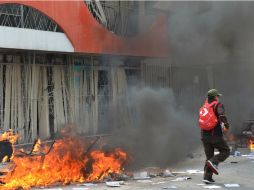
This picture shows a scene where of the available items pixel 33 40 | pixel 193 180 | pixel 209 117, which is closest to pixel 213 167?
pixel 193 180

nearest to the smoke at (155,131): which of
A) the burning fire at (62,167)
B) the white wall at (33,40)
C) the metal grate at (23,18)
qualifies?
the burning fire at (62,167)

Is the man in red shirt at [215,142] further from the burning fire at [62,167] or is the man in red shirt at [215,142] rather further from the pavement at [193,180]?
the burning fire at [62,167]

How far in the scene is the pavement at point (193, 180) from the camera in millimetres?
6801

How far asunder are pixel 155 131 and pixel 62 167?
259cm

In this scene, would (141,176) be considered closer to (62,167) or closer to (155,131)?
(62,167)

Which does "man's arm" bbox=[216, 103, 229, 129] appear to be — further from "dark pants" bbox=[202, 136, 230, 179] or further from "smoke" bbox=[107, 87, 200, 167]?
"smoke" bbox=[107, 87, 200, 167]

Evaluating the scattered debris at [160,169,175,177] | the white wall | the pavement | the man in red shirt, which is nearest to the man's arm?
the man in red shirt

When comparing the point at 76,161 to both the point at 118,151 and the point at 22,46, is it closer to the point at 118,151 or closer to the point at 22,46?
the point at 118,151

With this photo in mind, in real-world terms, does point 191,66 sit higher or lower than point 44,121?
higher

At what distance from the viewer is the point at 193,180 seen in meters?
7.29

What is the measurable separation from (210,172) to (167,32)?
614 centimetres

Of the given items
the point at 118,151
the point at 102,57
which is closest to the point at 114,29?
the point at 102,57

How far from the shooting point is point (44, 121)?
1095 centimetres

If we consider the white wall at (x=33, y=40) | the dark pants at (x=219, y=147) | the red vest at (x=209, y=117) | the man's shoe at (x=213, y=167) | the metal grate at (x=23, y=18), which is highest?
the metal grate at (x=23, y=18)
